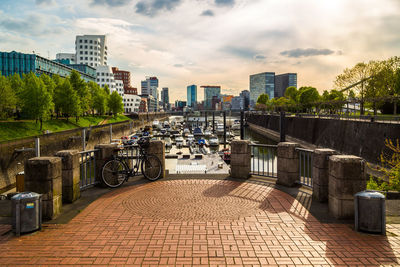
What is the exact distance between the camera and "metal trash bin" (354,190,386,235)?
16.2 feet

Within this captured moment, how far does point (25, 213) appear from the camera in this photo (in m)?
5.08

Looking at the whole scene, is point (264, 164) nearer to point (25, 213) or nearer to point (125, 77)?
point (25, 213)

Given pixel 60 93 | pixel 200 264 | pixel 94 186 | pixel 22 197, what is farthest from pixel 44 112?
pixel 200 264

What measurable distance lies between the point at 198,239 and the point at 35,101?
140 ft

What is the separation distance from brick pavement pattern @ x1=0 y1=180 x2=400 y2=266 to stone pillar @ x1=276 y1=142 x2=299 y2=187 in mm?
1388

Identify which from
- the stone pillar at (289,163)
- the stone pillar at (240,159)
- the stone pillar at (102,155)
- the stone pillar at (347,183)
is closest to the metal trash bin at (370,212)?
the stone pillar at (347,183)

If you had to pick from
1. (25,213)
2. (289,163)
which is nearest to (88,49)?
(289,163)

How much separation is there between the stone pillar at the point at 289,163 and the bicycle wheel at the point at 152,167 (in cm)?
400

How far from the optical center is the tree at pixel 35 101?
39.2 m

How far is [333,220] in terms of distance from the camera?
5602 millimetres

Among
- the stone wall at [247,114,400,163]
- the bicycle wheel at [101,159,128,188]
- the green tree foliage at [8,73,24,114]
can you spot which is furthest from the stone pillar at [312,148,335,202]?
the green tree foliage at [8,73,24,114]

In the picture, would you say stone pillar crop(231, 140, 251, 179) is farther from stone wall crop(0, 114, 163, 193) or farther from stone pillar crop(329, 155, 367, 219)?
stone wall crop(0, 114, 163, 193)

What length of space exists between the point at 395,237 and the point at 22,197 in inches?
276

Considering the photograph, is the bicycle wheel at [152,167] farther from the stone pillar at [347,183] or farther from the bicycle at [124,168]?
the stone pillar at [347,183]
